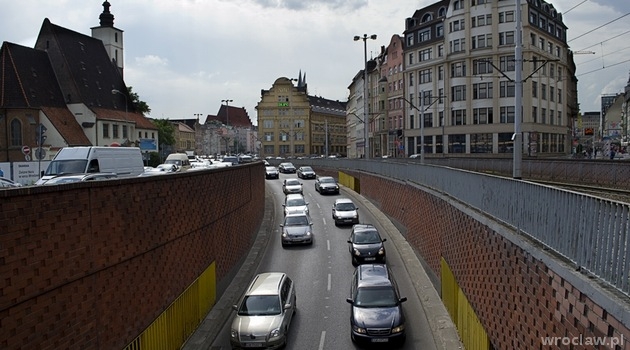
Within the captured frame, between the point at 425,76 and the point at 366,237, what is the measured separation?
48692 mm

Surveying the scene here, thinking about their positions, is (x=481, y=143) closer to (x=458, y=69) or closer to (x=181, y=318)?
(x=458, y=69)

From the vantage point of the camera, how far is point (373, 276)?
18.2m

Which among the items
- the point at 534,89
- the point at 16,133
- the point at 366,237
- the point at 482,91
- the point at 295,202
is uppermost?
the point at 534,89

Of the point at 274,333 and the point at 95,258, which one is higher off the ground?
the point at 95,258

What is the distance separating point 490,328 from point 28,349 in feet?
30.5

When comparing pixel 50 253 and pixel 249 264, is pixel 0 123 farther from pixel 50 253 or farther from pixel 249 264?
pixel 50 253

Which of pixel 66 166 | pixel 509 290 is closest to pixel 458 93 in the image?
pixel 66 166

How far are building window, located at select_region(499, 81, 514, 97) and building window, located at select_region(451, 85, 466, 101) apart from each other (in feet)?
14.9

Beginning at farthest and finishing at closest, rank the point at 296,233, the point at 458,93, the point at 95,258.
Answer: the point at 458,93 < the point at 296,233 < the point at 95,258

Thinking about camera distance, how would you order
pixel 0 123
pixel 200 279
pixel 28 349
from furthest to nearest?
pixel 0 123 < pixel 200 279 < pixel 28 349

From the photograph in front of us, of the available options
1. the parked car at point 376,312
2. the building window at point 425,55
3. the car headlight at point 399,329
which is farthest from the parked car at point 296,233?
the building window at point 425,55

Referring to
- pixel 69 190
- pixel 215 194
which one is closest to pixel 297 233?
pixel 215 194

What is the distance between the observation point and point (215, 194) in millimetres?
20906

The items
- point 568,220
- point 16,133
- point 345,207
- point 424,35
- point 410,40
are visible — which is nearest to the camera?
point 568,220
